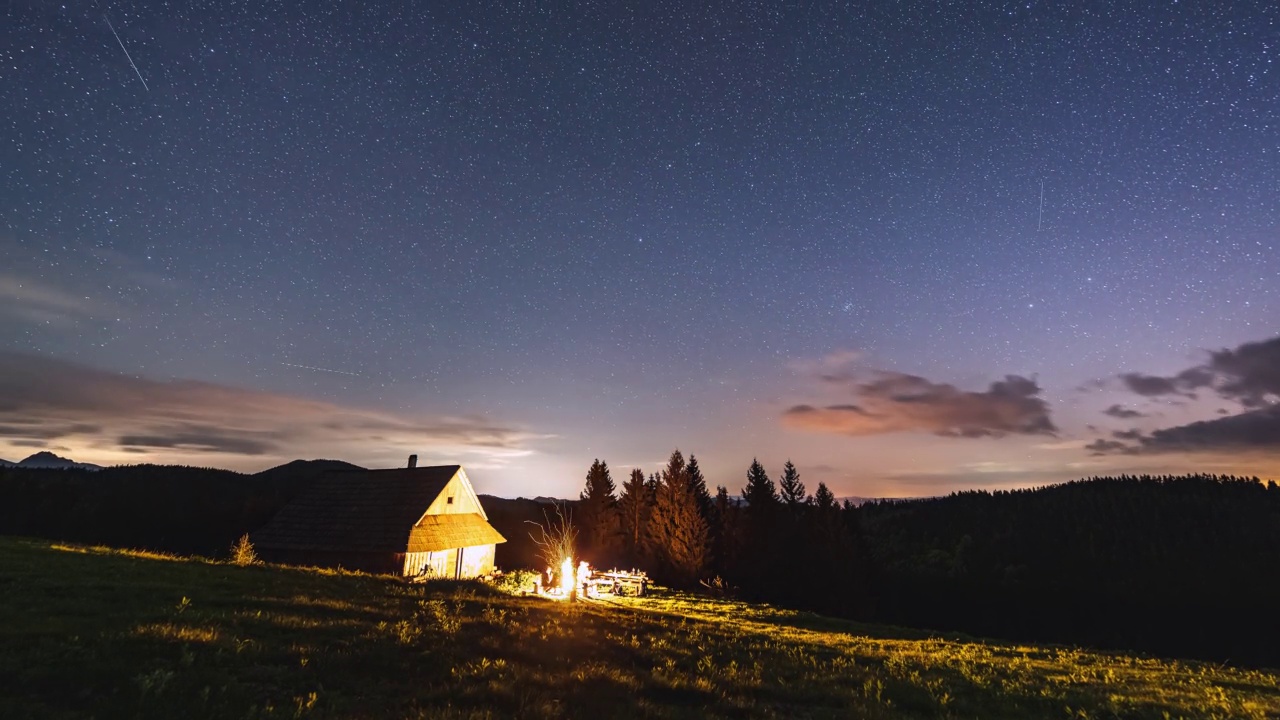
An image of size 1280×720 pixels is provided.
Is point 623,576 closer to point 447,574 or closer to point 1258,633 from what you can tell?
point 447,574

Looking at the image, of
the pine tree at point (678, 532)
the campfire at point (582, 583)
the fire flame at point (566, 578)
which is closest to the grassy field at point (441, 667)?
the fire flame at point (566, 578)

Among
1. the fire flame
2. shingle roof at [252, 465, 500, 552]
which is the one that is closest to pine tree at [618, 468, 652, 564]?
shingle roof at [252, 465, 500, 552]

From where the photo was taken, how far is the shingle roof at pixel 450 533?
37250 millimetres

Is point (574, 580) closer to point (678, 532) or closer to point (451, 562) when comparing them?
point (451, 562)

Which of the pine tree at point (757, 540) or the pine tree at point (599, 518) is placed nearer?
the pine tree at point (757, 540)

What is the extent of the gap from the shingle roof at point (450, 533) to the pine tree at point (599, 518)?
2739cm

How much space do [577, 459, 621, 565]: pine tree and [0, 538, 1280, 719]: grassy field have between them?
188 feet

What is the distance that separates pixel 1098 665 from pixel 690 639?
41.6 ft

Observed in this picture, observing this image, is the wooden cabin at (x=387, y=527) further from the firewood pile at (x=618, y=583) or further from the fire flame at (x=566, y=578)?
the fire flame at (x=566, y=578)

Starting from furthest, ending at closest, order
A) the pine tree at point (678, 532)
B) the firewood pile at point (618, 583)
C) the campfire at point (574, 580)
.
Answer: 1. the pine tree at point (678, 532)
2. the firewood pile at point (618, 583)
3. the campfire at point (574, 580)

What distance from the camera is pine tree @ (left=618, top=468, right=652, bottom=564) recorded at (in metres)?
69.8

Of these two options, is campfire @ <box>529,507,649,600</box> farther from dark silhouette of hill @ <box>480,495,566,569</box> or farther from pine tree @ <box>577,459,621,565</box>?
pine tree @ <box>577,459,621,565</box>

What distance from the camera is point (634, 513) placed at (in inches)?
2891

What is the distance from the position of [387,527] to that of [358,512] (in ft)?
12.1
